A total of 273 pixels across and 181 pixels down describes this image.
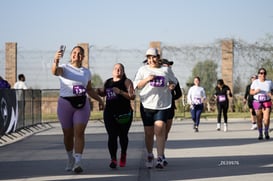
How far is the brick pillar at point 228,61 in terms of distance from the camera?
125 feet

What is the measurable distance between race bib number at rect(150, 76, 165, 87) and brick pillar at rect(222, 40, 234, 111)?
25.7 metres

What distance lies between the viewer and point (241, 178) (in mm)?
11086

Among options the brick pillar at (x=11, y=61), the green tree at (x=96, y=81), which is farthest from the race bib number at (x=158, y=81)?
the green tree at (x=96, y=81)

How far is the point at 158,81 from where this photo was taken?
1268 cm

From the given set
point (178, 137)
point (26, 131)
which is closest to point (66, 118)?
point (178, 137)

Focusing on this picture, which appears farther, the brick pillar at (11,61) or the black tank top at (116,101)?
the brick pillar at (11,61)

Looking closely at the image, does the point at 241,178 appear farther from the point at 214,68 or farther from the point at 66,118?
the point at 214,68

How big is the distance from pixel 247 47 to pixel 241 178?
28538 mm

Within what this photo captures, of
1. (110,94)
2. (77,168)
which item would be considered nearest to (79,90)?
(110,94)

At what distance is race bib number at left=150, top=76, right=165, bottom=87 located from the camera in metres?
12.7

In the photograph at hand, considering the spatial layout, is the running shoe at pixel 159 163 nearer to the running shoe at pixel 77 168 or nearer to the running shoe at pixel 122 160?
the running shoe at pixel 122 160

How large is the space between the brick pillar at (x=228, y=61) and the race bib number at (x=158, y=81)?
2572 centimetres

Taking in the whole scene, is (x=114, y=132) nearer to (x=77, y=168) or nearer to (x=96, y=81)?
(x=77, y=168)

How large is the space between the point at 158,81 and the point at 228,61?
1027 inches
